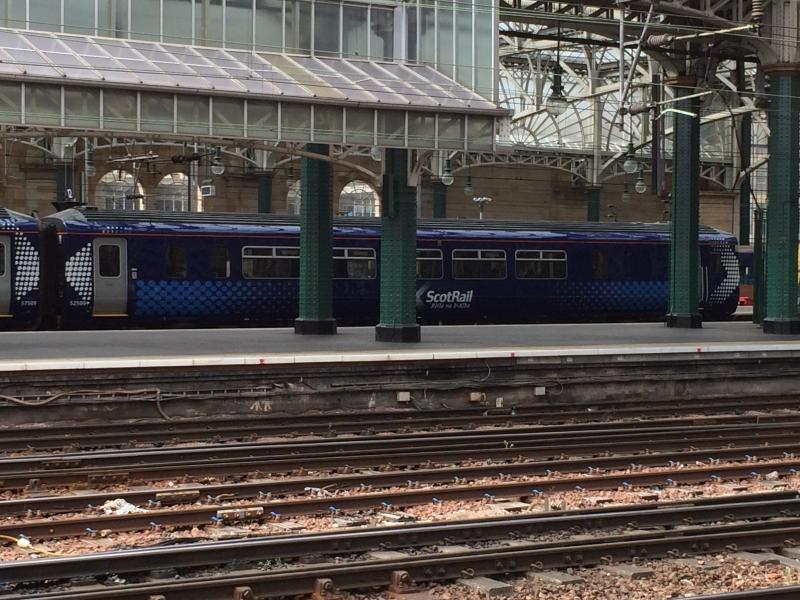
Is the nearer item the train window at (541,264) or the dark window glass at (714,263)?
the train window at (541,264)

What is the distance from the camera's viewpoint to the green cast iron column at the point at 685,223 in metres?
30.4

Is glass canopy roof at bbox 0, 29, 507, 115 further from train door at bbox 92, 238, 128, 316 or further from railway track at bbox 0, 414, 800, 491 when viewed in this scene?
railway track at bbox 0, 414, 800, 491

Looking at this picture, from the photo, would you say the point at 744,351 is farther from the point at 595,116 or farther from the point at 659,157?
the point at 595,116

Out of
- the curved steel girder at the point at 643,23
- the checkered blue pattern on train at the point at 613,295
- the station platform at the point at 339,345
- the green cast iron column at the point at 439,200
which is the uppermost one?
the curved steel girder at the point at 643,23

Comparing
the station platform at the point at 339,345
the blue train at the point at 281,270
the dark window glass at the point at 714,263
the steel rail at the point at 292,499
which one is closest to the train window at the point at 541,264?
the blue train at the point at 281,270

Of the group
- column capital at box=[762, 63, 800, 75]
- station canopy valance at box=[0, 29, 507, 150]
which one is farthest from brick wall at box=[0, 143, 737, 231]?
column capital at box=[762, 63, 800, 75]

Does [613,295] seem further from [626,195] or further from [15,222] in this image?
[626,195]

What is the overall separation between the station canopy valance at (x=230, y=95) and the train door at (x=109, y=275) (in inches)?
216

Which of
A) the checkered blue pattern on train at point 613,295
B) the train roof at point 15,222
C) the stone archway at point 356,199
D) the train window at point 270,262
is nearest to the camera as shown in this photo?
the train roof at point 15,222

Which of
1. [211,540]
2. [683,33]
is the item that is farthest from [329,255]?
[211,540]

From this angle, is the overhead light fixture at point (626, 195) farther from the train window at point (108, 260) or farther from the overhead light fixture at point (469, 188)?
the train window at point (108, 260)

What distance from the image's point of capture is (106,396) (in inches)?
680

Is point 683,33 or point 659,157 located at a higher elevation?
point 683,33

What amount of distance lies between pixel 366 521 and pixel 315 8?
15559mm
